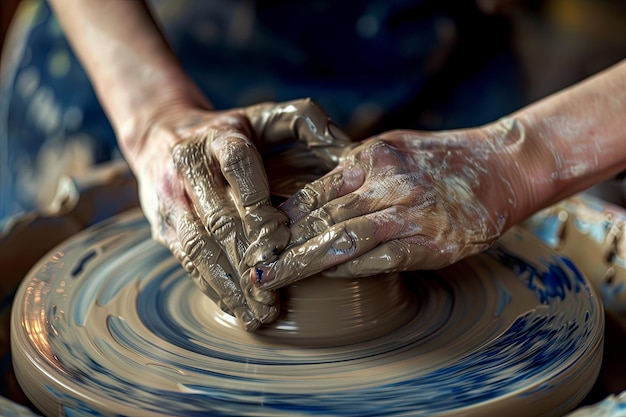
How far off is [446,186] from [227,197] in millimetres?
324

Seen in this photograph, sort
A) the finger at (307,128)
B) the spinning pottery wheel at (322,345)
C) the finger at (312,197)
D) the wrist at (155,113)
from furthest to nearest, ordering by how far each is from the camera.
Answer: the wrist at (155,113) → the finger at (307,128) → the finger at (312,197) → the spinning pottery wheel at (322,345)

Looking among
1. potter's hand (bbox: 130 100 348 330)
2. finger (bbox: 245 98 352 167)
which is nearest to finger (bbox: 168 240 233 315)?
potter's hand (bbox: 130 100 348 330)

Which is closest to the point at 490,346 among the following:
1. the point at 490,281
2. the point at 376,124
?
the point at 490,281

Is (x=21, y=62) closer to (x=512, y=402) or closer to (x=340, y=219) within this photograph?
(x=340, y=219)

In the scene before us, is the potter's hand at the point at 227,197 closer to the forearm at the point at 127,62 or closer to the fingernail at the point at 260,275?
the fingernail at the point at 260,275

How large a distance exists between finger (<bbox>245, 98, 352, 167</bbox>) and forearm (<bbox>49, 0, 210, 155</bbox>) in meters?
0.32

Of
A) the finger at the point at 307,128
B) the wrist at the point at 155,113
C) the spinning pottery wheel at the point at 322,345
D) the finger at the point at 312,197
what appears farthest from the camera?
the wrist at the point at 155,113

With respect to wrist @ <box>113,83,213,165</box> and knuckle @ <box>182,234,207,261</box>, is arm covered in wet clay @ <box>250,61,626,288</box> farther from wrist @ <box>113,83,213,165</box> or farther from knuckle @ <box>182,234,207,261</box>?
wrist @ <box>113,83,213,165</box>

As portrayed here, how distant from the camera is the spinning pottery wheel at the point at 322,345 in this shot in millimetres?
986

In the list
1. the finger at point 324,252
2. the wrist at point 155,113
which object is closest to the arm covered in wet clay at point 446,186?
the finger at point 324,252

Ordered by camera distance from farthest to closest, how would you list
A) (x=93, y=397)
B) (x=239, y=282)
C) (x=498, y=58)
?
1. (x=498, y=58)
2. (x=239, y=282)
3. (x=93, y=397)

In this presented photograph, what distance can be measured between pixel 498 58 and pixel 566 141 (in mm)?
655

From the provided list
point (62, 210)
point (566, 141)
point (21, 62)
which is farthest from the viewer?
point (21, 62)

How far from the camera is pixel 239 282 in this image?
1.09 metres
